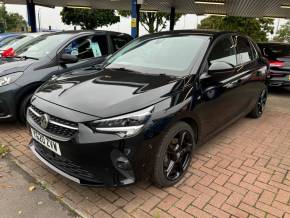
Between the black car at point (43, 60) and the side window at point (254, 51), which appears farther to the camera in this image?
the side window at point (254, 51)

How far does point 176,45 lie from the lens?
11.2ft

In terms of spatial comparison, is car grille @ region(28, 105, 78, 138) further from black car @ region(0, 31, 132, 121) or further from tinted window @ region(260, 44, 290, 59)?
tinted window @ region(260, 44, 290, 59)

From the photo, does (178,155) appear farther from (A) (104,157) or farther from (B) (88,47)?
(B) (88,47)

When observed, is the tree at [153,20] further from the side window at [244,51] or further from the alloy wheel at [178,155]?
the alloy wheel at [178,155]

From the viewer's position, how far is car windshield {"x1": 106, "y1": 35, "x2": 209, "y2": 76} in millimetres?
3104

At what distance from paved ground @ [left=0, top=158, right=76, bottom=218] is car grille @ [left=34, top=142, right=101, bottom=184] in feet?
1.20

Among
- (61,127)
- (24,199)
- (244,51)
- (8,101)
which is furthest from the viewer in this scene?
(244,51)

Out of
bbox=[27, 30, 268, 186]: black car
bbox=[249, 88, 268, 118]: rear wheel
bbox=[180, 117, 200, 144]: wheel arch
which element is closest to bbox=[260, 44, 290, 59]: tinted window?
bbox=[249, 88, 268, 118]: rear wheel

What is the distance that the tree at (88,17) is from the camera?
27.5 meters

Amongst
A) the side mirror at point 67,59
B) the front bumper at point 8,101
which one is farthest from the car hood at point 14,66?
the side mirror at point 67,59

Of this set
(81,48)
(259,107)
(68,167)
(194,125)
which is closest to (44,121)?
(68,167)

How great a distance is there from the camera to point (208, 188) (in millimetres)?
2885

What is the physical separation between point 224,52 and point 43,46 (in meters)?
3.17

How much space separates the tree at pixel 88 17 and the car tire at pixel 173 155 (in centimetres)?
2674
